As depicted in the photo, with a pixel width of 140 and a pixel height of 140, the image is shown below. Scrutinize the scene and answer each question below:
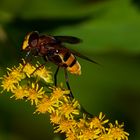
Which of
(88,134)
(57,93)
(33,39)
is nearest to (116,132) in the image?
(88,134)

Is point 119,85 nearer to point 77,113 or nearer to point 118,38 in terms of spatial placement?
point 118,38

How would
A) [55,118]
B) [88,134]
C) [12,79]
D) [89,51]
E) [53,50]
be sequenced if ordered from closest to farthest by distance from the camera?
[88,134], [55,118], [12,79], [53,50], [89,51]

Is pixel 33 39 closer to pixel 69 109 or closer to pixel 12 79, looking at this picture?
pixel 12 79

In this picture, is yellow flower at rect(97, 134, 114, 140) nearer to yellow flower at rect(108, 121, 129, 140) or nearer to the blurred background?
yellow flower at rect(108, 121, 129, 140)

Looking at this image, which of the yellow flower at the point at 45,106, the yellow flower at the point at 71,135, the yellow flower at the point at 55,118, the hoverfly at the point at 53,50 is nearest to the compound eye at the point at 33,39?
the hoverfly at the point at 53,50

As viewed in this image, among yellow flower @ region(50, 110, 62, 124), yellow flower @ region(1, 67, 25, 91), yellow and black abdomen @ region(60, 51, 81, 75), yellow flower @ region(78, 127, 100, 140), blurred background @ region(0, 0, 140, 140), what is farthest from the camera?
blurred background @ region(0, 0, 140, 140)

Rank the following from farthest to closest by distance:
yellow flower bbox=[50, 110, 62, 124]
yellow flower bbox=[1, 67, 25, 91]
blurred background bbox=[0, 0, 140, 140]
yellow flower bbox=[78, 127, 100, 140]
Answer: blurred background bbox=[0, 0, 140, 140] → yellow flower bbox=[1, 67, 25, 91] → yellow flower bbox=[50, 110, 62, 124] → yellow flower bbox=[78, 127, 100, 140]

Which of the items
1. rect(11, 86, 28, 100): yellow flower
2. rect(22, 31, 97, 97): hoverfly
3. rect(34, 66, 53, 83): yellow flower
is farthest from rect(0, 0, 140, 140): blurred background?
rect(11, 86, 28, 100): yellow flower
